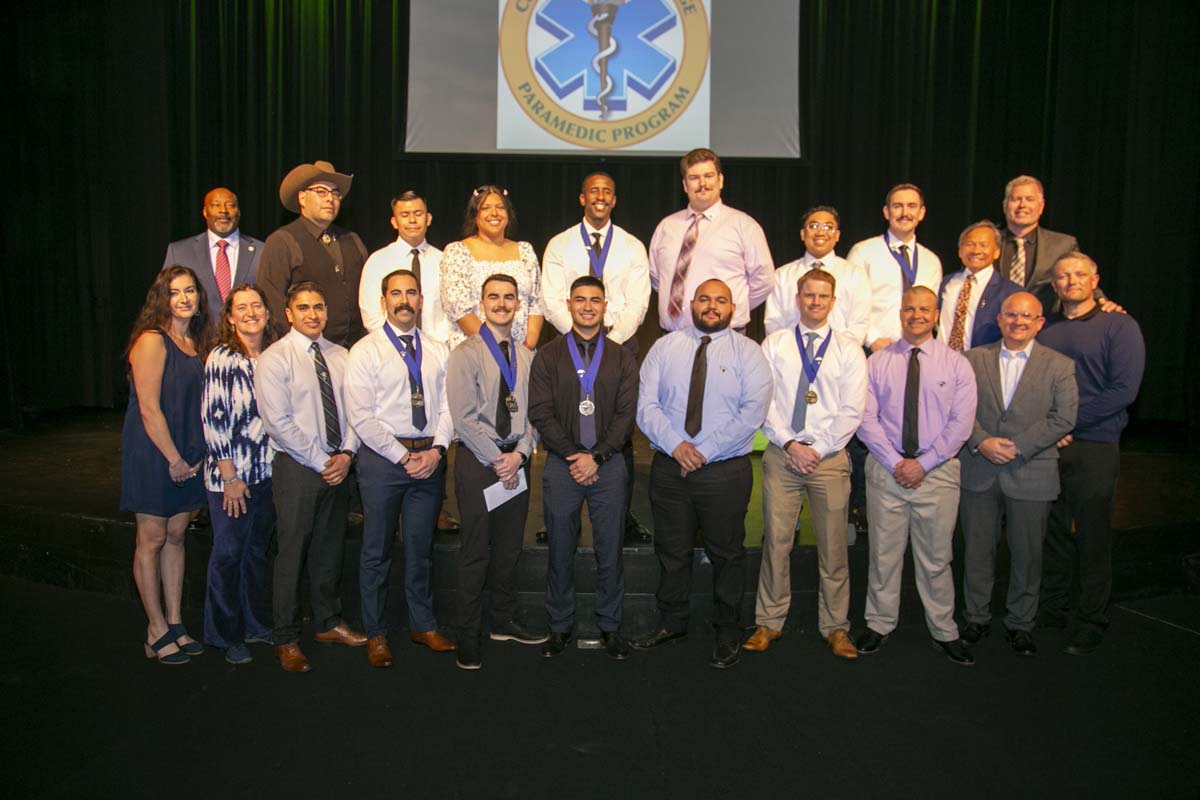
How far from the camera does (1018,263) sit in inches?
166

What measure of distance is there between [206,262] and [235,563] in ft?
5.65

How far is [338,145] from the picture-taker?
6934 millimetres

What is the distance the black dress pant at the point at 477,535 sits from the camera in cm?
354

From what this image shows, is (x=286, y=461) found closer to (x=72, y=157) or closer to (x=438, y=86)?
(x=438, y=86)

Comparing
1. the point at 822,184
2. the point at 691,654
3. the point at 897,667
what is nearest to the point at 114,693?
the point at 691,654

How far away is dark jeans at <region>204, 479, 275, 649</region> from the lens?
138 inches

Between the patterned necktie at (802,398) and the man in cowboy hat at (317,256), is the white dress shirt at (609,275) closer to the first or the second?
the patterned necktie at (802,398)

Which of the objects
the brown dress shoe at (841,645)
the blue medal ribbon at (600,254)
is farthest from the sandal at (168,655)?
the brown dress shoe at (841,645)

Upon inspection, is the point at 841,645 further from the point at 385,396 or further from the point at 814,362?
the point at 385,396

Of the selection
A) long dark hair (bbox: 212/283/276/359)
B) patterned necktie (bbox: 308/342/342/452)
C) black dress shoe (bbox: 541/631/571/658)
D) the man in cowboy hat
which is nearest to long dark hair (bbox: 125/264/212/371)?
long dark hair (bbox: 212/283/276/359)

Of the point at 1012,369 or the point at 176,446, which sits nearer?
the point at 176,446

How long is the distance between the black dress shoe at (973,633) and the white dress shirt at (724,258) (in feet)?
5.26

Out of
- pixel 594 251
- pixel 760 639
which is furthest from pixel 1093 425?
pixel 594 251

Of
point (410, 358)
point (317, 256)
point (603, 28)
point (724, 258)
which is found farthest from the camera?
point (603, 28)
